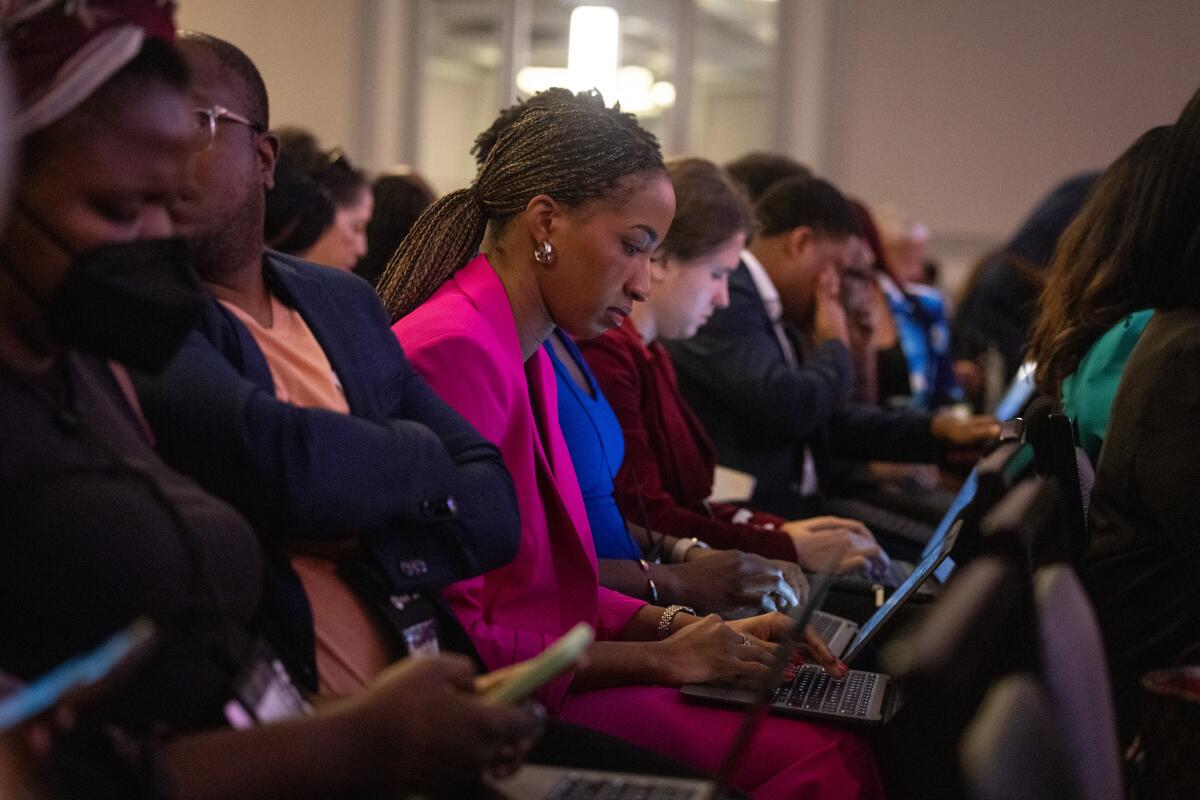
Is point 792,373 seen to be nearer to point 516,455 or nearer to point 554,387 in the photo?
point 554,387

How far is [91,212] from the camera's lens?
1.05m

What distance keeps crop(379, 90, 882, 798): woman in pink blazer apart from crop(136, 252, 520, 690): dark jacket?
0.20 meters

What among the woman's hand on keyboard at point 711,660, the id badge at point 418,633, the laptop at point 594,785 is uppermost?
the id badge at point 418,633

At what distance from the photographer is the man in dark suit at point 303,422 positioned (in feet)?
4.30

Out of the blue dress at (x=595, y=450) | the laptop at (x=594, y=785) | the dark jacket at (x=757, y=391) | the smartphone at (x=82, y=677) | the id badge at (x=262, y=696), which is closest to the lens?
the smartphone at (x=82, y=677)

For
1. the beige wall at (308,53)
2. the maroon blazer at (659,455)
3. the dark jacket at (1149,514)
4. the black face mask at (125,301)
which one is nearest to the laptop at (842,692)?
the dark jacket at (1149,514)

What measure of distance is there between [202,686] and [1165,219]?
183 centimetres

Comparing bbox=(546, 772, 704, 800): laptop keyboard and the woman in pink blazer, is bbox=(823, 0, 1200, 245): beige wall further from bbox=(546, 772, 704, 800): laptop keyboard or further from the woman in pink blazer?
bbox=(546, 772, 704, 800): laptop keyboard

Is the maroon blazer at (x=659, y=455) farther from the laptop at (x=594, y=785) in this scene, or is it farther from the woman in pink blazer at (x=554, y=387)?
the laptop at (x=594, y=785)

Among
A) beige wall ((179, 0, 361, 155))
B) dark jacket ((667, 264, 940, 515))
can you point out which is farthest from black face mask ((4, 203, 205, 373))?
beige wall ((179, 0, 361, 155))

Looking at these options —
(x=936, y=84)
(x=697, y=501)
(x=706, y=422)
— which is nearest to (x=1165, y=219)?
(x=697, y=501)

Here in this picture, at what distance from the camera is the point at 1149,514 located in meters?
2.06

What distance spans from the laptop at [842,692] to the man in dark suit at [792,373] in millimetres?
1101

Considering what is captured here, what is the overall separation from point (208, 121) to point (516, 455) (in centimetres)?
62
